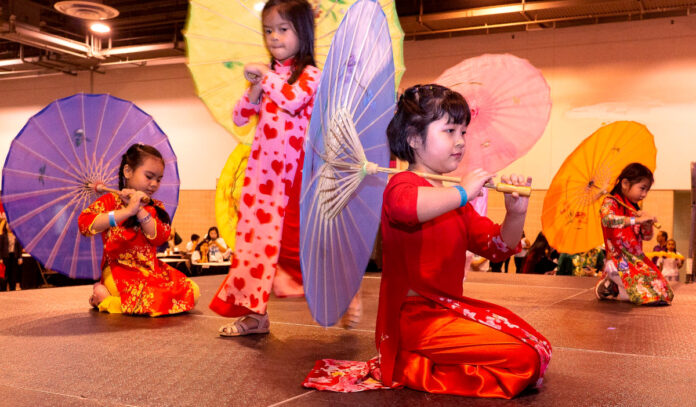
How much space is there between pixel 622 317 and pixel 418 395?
2.19m

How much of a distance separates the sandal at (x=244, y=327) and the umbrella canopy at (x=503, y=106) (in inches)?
93.0

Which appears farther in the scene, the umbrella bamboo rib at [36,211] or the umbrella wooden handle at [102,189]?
the umbrella bamboo rib at [36,211]

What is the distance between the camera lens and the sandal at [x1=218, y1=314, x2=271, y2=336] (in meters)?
2.52

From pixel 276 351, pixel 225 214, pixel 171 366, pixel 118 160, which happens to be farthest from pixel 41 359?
pixel 118 160

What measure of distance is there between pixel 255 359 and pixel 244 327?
453mm

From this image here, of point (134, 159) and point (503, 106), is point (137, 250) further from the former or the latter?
point (503, 106)

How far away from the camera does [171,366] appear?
78.4 inches

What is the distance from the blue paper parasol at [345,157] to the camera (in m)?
1.69

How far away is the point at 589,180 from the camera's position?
454cm

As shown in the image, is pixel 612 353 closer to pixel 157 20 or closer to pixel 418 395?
pixel 418 395

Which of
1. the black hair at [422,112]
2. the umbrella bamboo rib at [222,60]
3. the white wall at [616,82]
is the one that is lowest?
the black hair at [422,112]

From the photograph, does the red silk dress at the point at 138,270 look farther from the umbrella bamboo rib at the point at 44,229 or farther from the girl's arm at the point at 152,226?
the umbrella bamboo rib at the point at 44,229

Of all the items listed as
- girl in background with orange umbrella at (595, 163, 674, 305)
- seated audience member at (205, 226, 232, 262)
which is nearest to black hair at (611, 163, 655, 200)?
girl in background with orange umbrella at (595, 163, 674, 305)

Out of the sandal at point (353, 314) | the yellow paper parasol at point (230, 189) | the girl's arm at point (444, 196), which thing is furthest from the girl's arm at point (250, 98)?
the girl's arm at point (444, 196)
